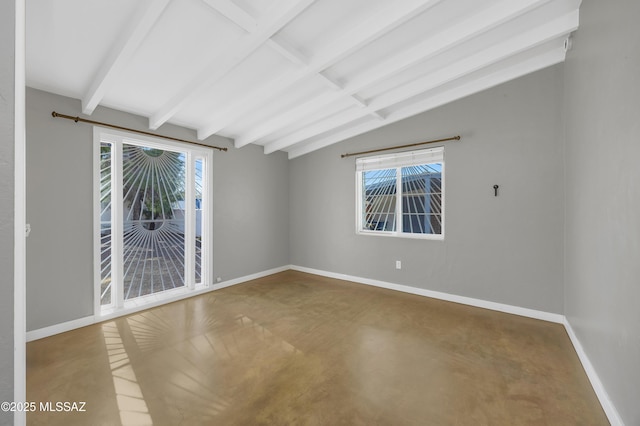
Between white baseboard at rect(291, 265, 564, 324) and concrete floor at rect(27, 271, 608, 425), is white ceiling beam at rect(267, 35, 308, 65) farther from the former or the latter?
white baseboard at rect(291, 265, 564, 324)

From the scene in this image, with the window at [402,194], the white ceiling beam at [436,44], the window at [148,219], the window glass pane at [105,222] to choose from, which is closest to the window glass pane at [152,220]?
the window at [148,219]

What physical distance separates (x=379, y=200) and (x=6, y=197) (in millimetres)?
4057

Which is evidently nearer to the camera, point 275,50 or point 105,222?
point 275,50

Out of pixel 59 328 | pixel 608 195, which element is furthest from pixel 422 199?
pixel 59 328

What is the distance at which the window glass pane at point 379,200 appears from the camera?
4164mm

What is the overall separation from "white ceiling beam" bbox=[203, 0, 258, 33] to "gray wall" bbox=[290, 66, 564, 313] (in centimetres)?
268

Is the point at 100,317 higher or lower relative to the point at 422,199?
lower

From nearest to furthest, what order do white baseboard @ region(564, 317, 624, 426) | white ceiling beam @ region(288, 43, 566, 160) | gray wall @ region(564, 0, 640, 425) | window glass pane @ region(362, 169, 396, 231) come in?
1. gray wall @ region(564, 0, 640, 425)
2. white baseboard @ region(564, 317, 624, 426)
3. white ceiling beam @ region(288, 43, 566, 160)
4. window glass pane @ region(362, 169, 396, 231)

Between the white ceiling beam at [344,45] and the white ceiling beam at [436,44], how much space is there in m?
0.55

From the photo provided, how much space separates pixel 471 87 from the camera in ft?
10.9

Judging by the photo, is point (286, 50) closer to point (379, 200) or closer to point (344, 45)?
point (344, 45)

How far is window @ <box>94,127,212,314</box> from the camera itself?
10.1 feet

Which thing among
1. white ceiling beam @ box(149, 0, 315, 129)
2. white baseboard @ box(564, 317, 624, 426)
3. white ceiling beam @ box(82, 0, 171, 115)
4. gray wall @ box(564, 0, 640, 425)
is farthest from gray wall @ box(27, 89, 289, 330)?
white baseboard @ box(564, 317, 624, 426)

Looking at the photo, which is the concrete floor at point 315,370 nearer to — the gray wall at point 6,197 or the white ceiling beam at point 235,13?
the gray wall at point 6,197
